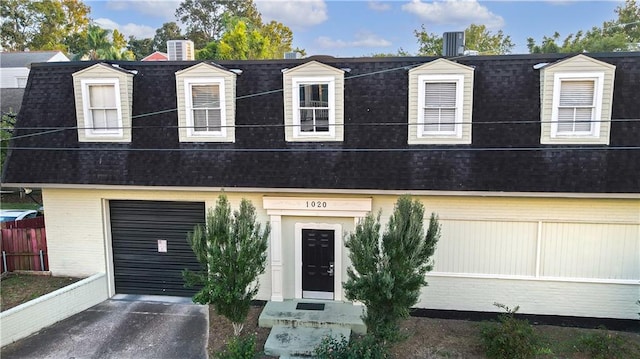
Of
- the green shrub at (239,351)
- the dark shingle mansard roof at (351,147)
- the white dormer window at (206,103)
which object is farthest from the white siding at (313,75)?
the green shrub at (239,351)

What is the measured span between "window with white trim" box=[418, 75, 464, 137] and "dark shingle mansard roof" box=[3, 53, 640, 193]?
1.50ft

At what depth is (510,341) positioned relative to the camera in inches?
337

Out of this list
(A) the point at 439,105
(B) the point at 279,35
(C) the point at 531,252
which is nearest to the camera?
(C) the point at 531,252

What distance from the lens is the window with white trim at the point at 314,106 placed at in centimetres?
1122

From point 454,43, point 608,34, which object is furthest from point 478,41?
point 454,43

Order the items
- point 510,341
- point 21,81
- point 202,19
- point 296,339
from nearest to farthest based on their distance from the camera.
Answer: point 510,341 < point 296,339 < point 21,81 < point 202,19

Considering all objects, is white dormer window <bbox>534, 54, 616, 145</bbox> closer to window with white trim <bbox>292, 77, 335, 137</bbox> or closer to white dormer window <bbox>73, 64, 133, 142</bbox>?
window with white trim <bbox>292, 77, 335, 137</bbox>

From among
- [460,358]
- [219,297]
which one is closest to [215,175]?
[219,297]

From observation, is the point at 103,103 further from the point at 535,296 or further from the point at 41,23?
the point at 41,23

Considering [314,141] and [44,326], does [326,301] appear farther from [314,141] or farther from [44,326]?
[44,326]

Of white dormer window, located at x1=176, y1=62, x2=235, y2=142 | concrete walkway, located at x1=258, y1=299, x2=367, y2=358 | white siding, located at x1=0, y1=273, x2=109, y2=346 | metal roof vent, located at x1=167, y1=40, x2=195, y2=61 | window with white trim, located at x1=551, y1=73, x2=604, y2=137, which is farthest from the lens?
metal roof vent, located at x1=167, y1=40, x2=195, y2=61

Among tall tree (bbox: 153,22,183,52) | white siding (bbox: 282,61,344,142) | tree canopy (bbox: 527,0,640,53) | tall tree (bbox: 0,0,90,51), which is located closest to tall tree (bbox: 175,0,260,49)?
tall tree (bbox: 153,22,183,52)

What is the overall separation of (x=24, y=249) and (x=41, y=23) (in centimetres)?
4864

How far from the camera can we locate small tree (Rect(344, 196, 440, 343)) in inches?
312
